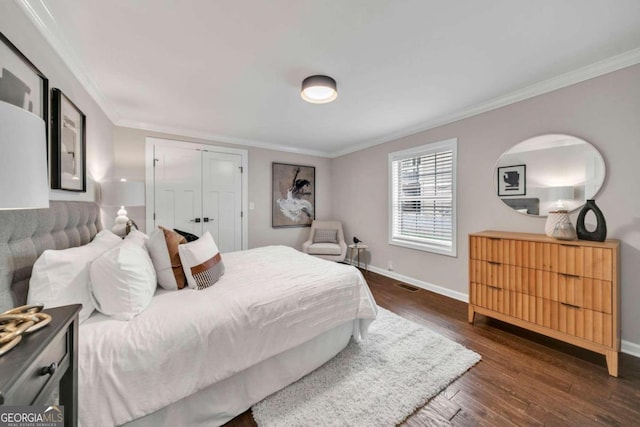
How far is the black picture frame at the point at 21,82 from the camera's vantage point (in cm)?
113

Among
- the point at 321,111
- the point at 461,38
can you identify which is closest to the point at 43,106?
the point at 321,111

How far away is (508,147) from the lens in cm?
257

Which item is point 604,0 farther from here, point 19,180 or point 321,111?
point 19,180

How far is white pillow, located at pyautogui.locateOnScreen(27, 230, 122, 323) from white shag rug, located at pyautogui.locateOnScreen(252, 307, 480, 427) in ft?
3.79

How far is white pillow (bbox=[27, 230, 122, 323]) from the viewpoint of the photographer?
1.05 meters

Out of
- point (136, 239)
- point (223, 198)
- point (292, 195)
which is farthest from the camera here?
point (292, 195)

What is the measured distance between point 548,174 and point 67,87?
4.23 m

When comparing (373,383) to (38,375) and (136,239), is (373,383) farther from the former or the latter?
(136,239)

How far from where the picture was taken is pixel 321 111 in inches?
114

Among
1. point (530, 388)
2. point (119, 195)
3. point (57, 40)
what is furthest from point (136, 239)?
point (530, 388)

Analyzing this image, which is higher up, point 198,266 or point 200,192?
point 200,192

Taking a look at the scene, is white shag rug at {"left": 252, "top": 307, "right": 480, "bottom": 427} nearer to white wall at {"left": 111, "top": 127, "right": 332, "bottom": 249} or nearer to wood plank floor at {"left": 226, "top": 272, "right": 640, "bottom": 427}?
wood plank floor at {"left": 226, "top": 272, "right": 640, "bottom": 427}

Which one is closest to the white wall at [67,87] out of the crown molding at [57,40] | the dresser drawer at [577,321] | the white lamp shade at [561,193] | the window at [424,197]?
the crown molding at [57,40]

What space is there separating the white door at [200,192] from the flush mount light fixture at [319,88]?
2.24 m
